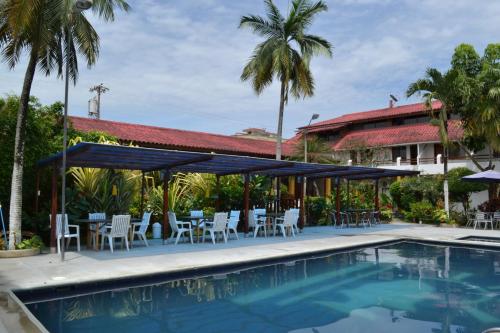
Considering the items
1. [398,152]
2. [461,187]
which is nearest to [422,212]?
[461,187]

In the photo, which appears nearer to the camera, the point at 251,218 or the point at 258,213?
the point at 251,218

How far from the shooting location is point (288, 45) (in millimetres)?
20078

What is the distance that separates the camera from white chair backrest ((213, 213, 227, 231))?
13.2 metres

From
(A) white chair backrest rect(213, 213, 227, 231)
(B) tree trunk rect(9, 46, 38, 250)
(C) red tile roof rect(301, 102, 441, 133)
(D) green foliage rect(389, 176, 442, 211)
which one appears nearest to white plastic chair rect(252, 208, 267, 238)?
(A) white chair backrest rect(213, 213, 227, 231)

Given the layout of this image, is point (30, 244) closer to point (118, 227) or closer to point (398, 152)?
point (118, 227)

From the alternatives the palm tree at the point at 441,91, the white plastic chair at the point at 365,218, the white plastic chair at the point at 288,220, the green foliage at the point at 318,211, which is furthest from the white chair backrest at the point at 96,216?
the palm tree at the point at 441,91

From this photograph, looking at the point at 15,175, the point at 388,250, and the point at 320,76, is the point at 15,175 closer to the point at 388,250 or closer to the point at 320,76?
the point at 388,250

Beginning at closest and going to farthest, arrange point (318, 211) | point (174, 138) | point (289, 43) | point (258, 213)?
point (258, 213)
point (289, 43)
point (318, 211)
point (174, 138)

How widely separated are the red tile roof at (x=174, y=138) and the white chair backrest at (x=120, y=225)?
9.89 metres

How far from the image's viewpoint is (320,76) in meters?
21.7

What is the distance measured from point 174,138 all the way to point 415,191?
1385cm

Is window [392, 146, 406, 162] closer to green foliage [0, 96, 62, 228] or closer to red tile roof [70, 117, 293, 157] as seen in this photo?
red tile roof [70, 117, 293, 157]

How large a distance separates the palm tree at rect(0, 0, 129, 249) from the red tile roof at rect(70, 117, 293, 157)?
28.8ft

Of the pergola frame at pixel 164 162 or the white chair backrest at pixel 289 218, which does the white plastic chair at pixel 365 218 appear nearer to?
the pergola frame at pixel 164 162
